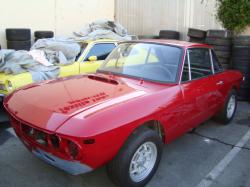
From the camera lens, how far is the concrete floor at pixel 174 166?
11.5 ft

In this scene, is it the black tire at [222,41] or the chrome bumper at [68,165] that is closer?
the chrome bumper at [68,165]

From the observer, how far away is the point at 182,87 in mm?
3879

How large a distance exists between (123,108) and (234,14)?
19.3ft

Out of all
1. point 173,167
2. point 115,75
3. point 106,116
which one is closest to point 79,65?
point 115,75

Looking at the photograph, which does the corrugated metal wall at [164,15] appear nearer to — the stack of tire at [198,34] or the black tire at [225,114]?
the stack of tire at [198,34]

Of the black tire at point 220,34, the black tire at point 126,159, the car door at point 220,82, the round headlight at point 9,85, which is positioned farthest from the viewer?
the black tire at point 220,34

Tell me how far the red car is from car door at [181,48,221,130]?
0.01 m

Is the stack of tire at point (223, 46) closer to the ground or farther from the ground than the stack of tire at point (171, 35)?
closer to the ground

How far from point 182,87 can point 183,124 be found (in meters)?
0.48

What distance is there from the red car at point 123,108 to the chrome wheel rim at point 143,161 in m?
0.01

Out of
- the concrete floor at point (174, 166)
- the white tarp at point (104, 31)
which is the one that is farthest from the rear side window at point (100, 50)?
the concrete floor at point (174, 166)

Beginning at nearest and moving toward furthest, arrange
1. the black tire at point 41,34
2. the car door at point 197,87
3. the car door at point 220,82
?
the car door at point 197,87 < the car door at point 220,82 < the black tire at point 41,34

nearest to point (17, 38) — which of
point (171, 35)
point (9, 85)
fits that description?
point (9, 85)

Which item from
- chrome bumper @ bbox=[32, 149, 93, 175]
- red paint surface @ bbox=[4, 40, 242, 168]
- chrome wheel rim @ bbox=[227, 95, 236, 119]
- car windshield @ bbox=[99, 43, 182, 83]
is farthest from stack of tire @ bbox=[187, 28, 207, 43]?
chrome bumper @ bbox=[32, 149, 93, 175]
